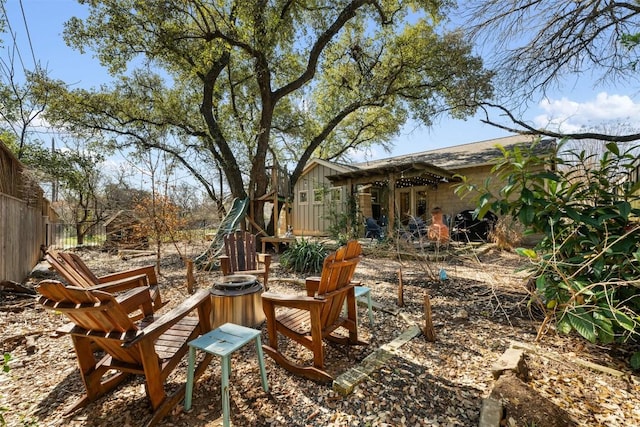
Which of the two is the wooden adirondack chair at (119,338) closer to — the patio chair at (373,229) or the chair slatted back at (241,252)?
the chair slatted back at (241,252)

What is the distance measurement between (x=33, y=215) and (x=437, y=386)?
28.4ft

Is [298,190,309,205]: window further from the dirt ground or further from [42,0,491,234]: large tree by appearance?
the dirt ground

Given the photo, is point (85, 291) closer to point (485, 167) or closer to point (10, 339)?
point (10, 339)

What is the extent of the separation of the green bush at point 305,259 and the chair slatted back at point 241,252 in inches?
52.5

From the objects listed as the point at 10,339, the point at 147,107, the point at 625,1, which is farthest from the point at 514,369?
the point at 147,107

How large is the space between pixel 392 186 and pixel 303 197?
21.9 feet

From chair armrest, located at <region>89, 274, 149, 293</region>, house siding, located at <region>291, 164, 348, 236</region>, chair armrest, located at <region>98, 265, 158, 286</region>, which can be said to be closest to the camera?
chair armrest, located at <region>89, 274, 149, 293</region>

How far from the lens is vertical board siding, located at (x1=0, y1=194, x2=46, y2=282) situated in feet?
15.1

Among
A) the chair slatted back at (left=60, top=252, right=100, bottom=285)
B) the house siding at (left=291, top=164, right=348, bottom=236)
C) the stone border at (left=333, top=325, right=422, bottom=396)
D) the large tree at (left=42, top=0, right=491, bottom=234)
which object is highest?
the large tree at (left=42, top=0, right=491, bottom=234)

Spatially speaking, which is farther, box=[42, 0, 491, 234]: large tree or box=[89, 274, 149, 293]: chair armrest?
box=[42, 0, 491, 234]: large tree

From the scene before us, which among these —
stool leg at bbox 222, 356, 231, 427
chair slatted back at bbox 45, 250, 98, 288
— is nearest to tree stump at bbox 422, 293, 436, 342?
stool leg at bbox 222, 356, 231, 427

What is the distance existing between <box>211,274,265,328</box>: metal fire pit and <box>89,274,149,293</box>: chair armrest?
0.74 meters

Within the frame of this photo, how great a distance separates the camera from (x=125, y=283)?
112 inches

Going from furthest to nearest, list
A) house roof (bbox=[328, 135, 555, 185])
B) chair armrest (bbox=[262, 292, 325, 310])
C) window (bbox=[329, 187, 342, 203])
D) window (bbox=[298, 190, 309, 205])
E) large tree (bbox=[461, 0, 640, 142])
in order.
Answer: window (bbox=[298, 190, 309, 205]), window (bbox=[329, 187, 342, 203]), house roof (bbox=[328, 135, 555, 185]), large tree (bbox=[461, 0, 640, 142]), chair armrest (bbox=[262, 292, 325, 310])
